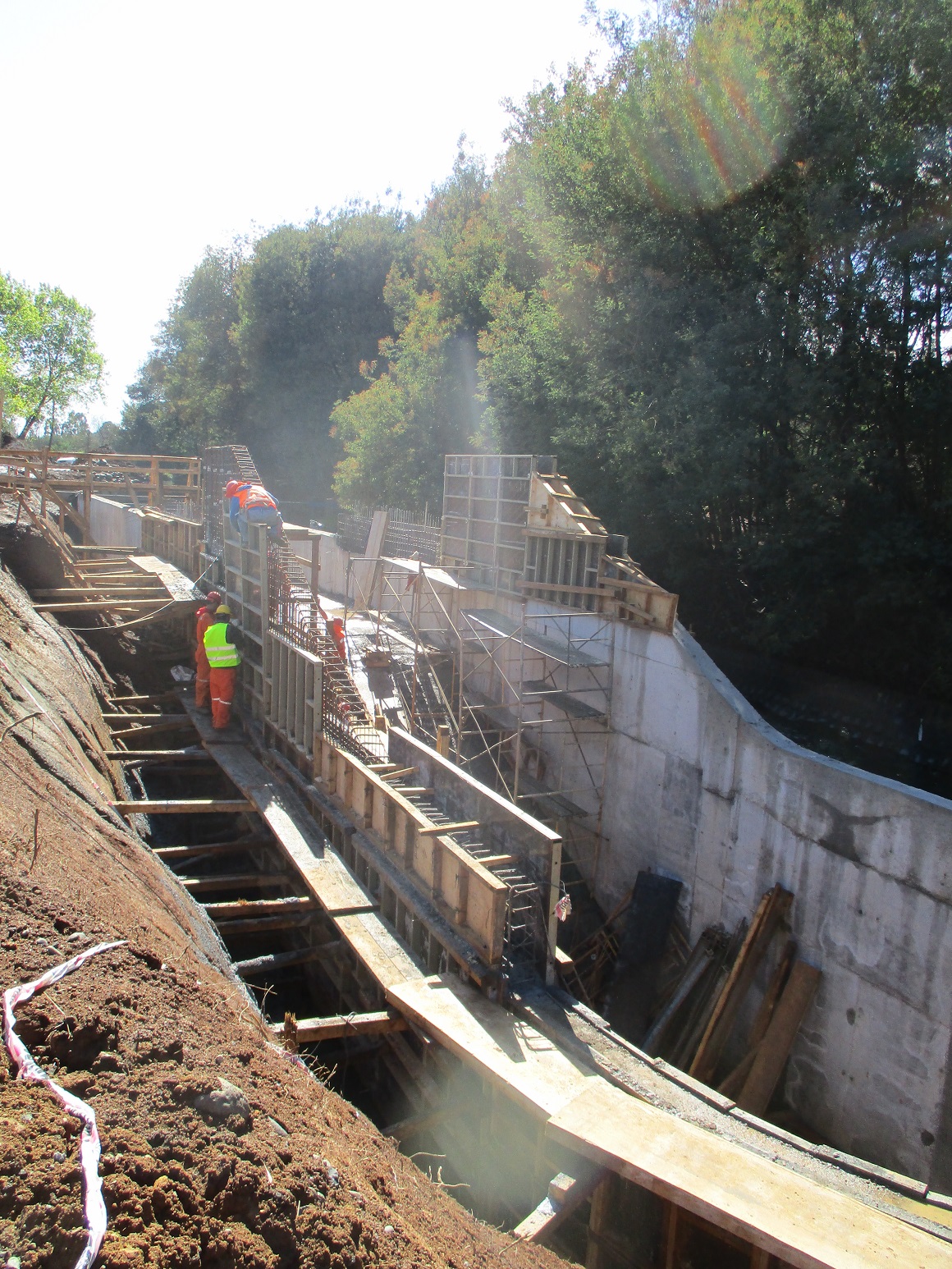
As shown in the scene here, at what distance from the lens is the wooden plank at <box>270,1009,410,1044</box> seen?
7492 mm

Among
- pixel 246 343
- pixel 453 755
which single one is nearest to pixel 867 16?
pixel 453 755

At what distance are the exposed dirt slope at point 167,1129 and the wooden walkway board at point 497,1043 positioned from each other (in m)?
1.36

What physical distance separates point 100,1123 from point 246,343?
150 ft

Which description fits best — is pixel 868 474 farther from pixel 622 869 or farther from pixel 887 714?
pixel 622 869

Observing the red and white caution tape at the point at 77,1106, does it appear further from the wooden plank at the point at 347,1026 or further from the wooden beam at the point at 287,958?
the wooden beam at the point at 287,958

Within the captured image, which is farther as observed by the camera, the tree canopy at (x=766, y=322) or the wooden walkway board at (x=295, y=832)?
the tree canopy at (x=766, y=322)

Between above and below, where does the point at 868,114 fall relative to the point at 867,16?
below

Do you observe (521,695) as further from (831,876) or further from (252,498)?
(252,498)

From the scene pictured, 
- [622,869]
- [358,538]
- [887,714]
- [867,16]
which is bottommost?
[622,869]

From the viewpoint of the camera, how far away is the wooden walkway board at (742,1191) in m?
5.08

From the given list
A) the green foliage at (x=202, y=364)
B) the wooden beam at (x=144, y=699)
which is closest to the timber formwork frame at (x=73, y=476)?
the wooden beam at (x=144, y=699)

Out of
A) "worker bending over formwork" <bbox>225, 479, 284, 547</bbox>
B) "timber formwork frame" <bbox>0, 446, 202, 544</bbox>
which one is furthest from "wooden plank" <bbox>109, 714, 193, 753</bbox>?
"timber formwork frame" <bbox>0, 446, 202, 544</bbox>

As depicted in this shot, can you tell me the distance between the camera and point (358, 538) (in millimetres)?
29859

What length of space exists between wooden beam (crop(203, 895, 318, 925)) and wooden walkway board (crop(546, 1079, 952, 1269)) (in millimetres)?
4436
